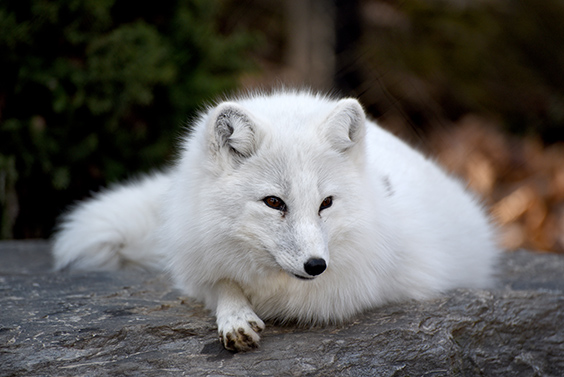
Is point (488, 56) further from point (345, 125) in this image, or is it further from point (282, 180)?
point (282, 180)

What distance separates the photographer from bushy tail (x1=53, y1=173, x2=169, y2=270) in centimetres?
335

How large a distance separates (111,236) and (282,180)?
1498mm

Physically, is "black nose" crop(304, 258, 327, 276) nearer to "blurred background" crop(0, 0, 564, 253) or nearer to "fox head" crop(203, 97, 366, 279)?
"fox head" crop(203, 97, 366, 279)

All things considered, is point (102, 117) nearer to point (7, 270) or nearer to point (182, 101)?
point (182, 101)

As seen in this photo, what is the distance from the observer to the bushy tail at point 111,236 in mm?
3350

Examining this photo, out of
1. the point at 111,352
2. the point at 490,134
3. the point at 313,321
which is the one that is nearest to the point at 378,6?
the point at 490,134

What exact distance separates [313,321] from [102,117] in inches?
102

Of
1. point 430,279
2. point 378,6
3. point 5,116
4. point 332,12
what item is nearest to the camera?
point 430,279

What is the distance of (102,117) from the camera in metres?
4.40

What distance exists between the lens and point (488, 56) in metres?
6.56

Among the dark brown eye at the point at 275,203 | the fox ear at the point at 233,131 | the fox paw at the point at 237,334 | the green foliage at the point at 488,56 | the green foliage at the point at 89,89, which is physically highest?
the green foliage at the point at 488,56

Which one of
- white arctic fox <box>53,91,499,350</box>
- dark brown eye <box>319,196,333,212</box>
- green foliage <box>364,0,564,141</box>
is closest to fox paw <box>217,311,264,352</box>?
white arctic fox <box>53,91,499,350</box>

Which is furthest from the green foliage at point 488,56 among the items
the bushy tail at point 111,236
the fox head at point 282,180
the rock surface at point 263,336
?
the fox head at point 282,180

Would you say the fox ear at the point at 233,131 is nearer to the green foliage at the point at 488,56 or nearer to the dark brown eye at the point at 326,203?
the dark brown eye at the point at 326,203
